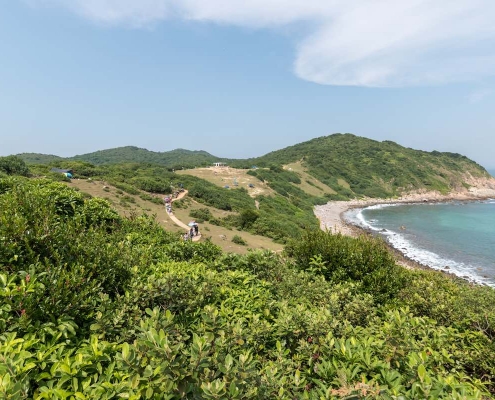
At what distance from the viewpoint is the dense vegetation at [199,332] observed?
8.68 ft

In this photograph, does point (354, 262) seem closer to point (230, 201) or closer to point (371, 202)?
point (230, 201)

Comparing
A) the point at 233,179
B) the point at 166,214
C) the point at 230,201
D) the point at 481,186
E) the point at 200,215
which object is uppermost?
the point at 481,186

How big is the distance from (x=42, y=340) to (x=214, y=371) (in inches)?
78.0

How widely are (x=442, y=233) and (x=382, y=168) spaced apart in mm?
63302

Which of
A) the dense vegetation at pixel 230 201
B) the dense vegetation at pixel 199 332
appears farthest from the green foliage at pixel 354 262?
the dense vegetation at pixel 230 201

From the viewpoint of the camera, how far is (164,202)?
36469mm

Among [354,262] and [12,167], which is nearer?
[354,262]

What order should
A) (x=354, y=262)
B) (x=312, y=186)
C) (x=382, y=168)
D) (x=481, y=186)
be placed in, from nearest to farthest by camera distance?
(x=354, y=262), (x=312, y=186), (x=382, y=168), (x=481, y=186)

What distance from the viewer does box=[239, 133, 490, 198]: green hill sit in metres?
95.6

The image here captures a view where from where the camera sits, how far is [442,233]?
4781 cm

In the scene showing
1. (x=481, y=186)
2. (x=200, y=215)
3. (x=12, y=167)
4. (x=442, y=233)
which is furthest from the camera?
(x=481, y=186)

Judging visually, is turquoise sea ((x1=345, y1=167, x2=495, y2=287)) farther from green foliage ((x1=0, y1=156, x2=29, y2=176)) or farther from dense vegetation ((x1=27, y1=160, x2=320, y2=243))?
green foliage ((x1=0, y1=156, x2=29, y2=176))

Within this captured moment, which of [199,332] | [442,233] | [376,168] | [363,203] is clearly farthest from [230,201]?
[376,168]

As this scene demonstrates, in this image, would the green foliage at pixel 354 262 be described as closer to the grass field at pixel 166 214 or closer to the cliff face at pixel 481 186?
the grass field at pixel 166 214
